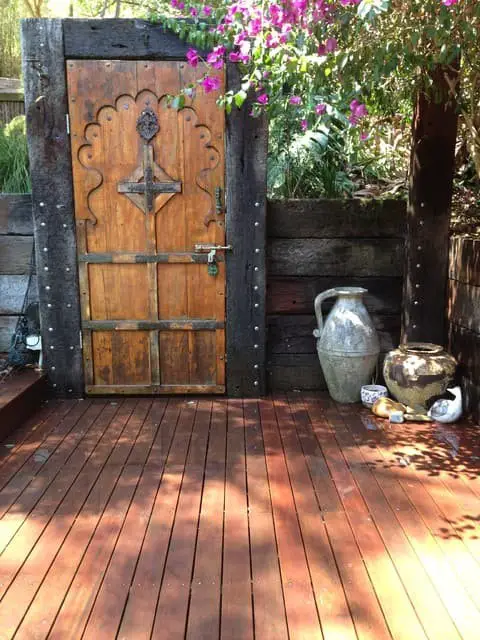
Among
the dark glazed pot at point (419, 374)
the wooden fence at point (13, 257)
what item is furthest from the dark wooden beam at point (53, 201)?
the dark glazed pot at point (419, 374)

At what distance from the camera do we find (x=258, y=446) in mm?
3033

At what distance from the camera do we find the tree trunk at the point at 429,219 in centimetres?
359

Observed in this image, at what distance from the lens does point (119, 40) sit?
3416 mm

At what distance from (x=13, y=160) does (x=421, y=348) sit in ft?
10.6

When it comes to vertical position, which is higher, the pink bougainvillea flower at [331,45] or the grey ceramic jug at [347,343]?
the pink bougainvillea flower at [331,45]

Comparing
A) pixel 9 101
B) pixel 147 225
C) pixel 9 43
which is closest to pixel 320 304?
pixel 147 225

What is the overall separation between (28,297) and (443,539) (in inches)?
120

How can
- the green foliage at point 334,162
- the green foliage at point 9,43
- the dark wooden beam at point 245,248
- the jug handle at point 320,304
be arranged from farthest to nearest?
the green foliage at point 9,43 → the green foliage at point 334,162 → the jug handle at point 320,304 → the dark wooden beam at point 245,248

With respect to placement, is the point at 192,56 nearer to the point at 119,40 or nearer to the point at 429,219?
the point at 119,40

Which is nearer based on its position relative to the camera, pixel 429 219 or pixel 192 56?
pixel 192 56

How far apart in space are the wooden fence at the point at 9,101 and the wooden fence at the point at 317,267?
2826 mm

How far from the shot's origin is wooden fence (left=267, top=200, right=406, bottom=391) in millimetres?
3773

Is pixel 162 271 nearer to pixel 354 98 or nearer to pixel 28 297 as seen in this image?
pixel 28 297

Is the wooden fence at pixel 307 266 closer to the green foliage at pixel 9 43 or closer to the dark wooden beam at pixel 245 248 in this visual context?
the dark wooden beam at pixel 245 248
